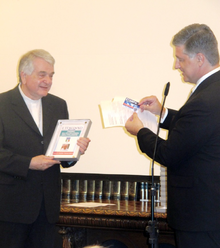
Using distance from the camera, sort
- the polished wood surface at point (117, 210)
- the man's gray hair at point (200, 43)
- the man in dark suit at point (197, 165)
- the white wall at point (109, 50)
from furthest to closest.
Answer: the white wall at point (109, 50), the polished wood surface at point (117, 210), the man's gray hair at point (200, 43), the man in dark suit at point (197, 165)

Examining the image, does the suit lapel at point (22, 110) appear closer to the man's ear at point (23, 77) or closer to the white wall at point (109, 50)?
the man's ear at point (23, 77)

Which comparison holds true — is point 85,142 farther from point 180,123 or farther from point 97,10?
point 97,10

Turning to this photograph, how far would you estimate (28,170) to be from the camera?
7.68 feet

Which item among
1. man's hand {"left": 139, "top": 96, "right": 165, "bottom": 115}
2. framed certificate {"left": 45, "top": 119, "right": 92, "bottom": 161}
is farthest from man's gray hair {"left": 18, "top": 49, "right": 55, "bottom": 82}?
man's hand {"left": 139, "top": 96, "right": 165, "bottom": 115}

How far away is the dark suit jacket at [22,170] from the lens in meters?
2.27

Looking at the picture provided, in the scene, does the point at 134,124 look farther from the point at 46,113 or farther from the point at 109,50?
the point at 109,50

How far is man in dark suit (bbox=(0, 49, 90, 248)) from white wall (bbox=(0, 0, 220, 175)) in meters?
1.23

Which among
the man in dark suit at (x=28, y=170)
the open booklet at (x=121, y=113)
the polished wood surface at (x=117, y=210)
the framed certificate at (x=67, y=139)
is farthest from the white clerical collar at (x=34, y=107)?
the polished wood surface at (x=117, y=210)

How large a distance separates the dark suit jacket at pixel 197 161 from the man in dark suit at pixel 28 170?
0.76 metres

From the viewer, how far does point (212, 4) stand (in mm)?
3525

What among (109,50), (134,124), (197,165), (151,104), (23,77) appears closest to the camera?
(197,165)

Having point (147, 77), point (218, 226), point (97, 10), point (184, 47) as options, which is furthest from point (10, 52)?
point (218, 226)

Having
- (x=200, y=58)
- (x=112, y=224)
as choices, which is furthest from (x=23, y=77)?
(x=112, y=224)

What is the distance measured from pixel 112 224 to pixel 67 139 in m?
0.99
